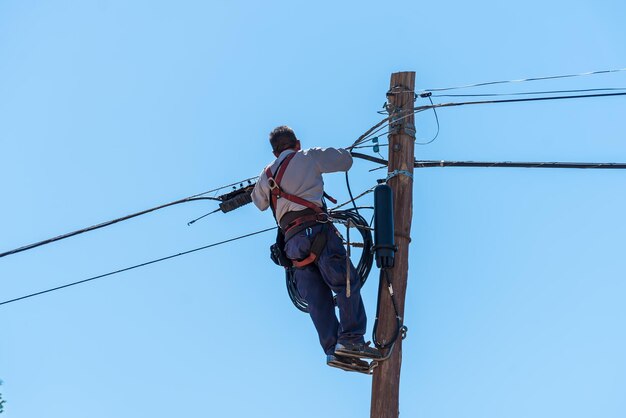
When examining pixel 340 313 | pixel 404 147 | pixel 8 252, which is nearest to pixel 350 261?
pixel 340 313

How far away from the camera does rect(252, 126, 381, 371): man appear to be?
343 inches

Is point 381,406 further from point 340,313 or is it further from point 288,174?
point 288,174

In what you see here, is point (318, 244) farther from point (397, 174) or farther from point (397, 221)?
point (397, 174)

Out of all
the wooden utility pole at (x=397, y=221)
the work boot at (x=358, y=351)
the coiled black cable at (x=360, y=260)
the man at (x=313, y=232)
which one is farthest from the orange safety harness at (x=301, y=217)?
the work boot at (x=358, y=351)

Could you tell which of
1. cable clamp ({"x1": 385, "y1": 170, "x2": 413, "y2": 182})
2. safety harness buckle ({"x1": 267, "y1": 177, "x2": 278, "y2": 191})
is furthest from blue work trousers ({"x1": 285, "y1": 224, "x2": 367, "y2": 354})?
cable clamp ({"x1": 385, "y1": 170, "x2": 413, "y2": 182})

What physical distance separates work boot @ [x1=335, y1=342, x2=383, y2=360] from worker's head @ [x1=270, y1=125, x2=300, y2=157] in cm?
156

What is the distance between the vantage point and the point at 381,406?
834 cm

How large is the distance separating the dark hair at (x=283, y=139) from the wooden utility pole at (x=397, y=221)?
0.72 metres

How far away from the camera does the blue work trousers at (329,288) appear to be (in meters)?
8.62

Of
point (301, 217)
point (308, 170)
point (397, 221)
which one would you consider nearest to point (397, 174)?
point (397, 221)

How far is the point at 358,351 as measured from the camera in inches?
332

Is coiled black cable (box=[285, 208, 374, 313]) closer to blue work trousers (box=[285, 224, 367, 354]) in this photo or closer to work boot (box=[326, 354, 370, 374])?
blue work trousers (box=[285, 224, 367, 354])

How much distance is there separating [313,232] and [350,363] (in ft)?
3.18

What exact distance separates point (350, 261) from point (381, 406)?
105cm
